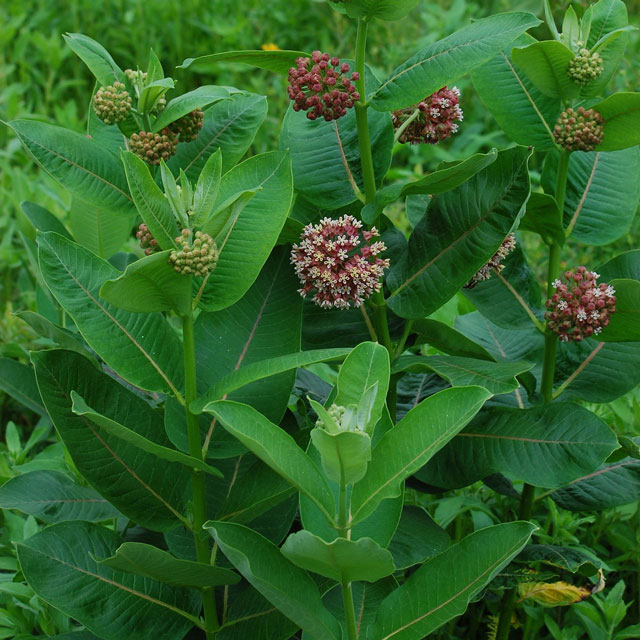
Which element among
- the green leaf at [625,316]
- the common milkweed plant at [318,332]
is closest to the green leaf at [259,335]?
the common milkweed plant at [318,332]

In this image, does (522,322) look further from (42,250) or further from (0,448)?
(0,448)

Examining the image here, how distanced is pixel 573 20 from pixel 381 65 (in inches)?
137

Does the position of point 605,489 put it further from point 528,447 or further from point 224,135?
point 224,135

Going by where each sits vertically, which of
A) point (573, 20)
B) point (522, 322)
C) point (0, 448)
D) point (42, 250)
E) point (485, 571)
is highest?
point (573, 20)

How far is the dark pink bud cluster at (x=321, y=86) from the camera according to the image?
1.45 metres

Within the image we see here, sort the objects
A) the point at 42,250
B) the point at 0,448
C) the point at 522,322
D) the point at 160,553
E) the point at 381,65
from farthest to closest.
A: the point at 381,65, the point at 0,448, the point at 522,322, the point at 42,250, the point at 160,553

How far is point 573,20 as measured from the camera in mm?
1613

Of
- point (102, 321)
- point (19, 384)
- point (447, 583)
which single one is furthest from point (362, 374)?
point (19, 384)

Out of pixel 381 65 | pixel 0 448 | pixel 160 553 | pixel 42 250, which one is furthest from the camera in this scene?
pixel 381 65

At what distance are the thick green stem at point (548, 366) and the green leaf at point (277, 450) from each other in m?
0.67

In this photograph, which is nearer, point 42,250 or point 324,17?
point 42,250

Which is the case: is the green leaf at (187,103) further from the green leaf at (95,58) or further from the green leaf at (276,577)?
the green leaf at (276,577)

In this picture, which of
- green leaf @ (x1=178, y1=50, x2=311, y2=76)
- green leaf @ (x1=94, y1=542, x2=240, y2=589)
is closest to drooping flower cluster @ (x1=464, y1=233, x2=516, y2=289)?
green leaf @ (x1=178, y1=50, x2=311, y2=76)

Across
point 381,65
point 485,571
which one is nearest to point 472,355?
point 485,571
